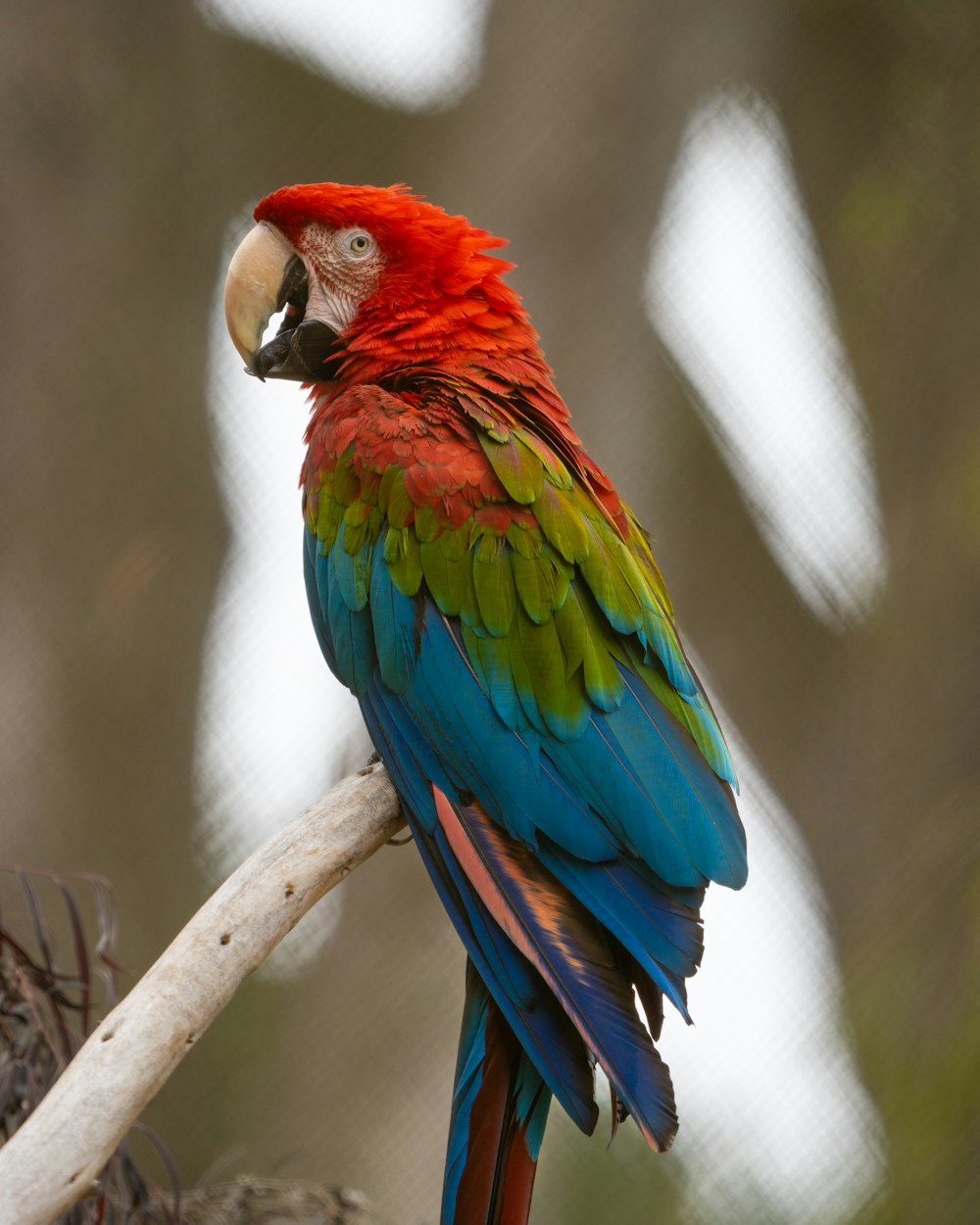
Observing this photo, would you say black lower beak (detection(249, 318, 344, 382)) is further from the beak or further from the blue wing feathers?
the blue wing feathers

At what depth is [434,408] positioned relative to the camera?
0.95 m

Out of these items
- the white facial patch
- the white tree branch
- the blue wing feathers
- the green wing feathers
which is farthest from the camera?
the white facial patch

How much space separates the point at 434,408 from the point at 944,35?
1.25m

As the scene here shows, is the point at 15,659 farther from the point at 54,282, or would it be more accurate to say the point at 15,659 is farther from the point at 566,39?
the point at 566,39

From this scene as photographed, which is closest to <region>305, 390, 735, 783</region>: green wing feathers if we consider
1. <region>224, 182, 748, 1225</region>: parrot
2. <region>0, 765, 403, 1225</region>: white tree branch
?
<region>224, 182, 748, 1225</region>: parrot

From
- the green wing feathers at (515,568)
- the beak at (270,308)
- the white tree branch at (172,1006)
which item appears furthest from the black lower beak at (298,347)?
the white tree branch at (172,1006)

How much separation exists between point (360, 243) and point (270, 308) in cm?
11

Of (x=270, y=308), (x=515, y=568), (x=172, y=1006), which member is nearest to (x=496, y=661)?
(x=515, y=568)

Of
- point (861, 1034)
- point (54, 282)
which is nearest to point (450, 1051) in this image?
point (861, 1034)

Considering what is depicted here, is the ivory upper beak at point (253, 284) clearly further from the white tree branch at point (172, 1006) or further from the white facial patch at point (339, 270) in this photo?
the white tree branch at point (172, 1006)

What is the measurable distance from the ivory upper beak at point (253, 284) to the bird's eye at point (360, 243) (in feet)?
0.21

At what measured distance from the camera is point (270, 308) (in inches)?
43.8

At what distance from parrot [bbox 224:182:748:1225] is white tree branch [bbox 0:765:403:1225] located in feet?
0.26

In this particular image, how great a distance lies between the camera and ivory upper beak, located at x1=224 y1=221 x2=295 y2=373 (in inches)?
43.4
